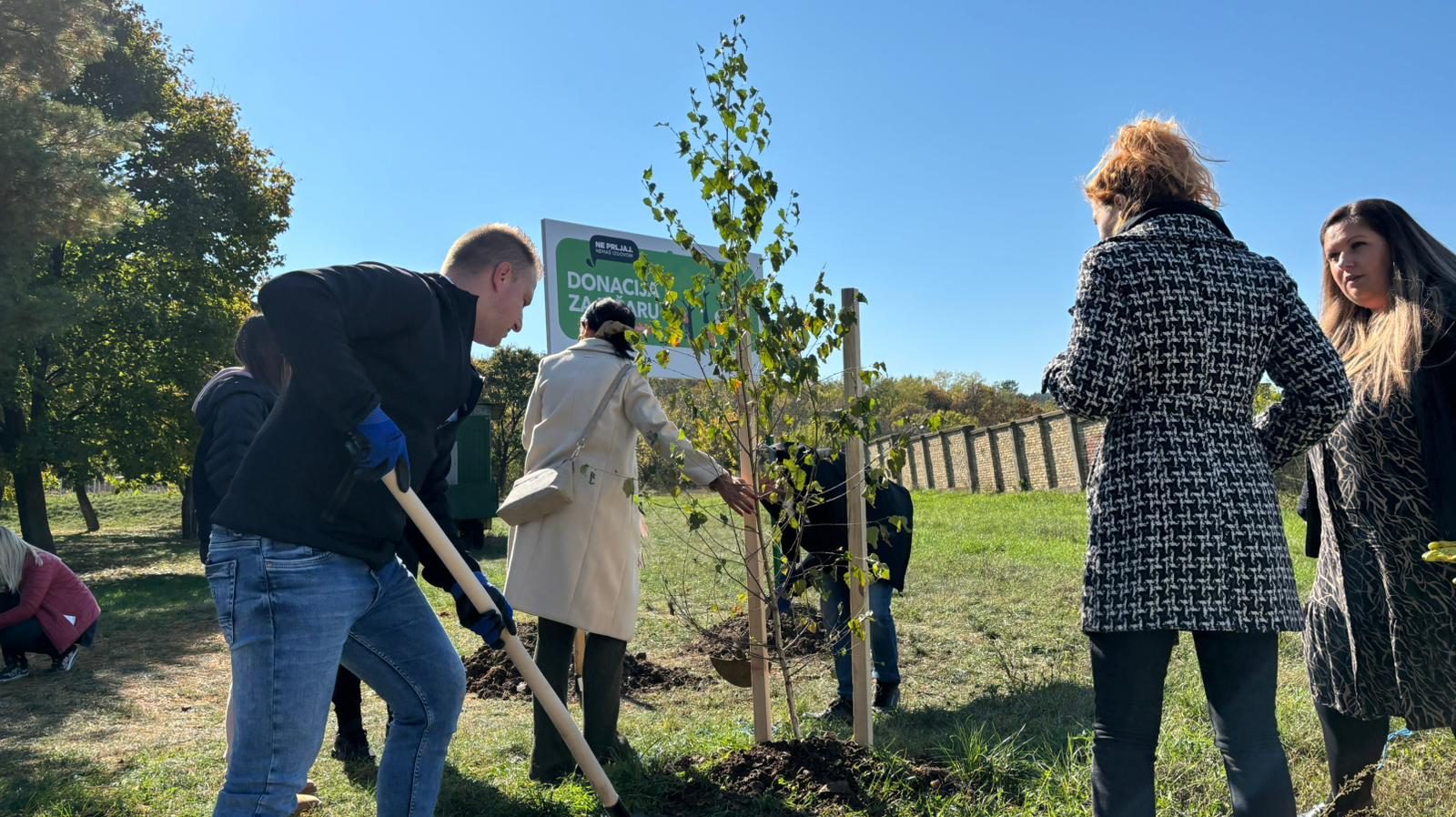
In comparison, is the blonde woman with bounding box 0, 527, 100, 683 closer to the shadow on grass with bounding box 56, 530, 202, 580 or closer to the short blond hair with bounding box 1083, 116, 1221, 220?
the short blond hair with bounding box 1083, 116, 1221, 220

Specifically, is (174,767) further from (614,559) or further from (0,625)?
(0,625)

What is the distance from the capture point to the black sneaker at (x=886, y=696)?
4922 millimetres

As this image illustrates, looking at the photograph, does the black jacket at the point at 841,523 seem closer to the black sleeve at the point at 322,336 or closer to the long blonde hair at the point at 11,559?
the black sleeve at the point at 322,336

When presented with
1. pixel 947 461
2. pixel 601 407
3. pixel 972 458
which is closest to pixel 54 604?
pixel 601 407

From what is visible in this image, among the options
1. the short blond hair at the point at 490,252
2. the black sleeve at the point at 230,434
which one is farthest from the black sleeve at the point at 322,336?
the black sleeve at the point at 230,434

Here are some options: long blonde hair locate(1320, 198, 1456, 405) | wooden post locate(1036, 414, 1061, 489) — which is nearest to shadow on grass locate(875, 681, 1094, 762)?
long blonde hair locate(1320, 198, 1456, 405)

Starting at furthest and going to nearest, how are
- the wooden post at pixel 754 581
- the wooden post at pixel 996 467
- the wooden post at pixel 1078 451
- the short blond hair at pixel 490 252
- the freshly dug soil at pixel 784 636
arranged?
the wooden post at pixel 996 467 < the wooden post at pixel 1078 451 < the freshly dug soil at pixel 784 636 < the wooden post at pixel 754 581 < the short blond hair at pixel 490 252

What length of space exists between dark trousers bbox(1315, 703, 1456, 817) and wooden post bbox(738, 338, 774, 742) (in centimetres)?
182

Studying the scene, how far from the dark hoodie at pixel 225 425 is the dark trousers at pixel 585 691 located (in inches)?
49.3

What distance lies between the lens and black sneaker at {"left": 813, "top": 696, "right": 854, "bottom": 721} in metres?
4.71

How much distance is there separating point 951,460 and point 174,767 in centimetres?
3090

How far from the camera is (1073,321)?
7.72ft

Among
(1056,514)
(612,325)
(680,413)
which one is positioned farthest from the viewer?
(1056,514)

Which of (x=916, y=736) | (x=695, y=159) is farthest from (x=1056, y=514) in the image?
(x=695, y=159)
